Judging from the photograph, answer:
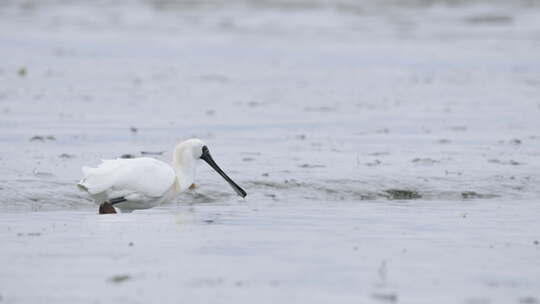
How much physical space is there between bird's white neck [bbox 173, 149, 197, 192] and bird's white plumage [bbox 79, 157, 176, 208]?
48 centimetres

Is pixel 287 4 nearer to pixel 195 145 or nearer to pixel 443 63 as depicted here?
pixel 443 63

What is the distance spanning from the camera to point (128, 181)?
11.9 meters

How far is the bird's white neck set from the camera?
1270 centimetres

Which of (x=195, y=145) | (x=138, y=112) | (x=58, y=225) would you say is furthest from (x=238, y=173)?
(x=138, y=112)

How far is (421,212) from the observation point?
39.8ft

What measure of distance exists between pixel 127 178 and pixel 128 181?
0.11 ft

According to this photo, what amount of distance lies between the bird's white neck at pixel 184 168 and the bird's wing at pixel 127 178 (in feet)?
1.61

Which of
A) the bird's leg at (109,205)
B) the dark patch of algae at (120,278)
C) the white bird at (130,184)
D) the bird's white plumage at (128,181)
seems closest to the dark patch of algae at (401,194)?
the white bird at (130,184)

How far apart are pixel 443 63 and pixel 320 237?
21900mm

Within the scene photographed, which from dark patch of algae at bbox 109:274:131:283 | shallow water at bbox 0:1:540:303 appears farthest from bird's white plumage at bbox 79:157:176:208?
dark patch of algae at bbox 109:274:131:283

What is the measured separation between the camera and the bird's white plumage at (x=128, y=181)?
11.8m

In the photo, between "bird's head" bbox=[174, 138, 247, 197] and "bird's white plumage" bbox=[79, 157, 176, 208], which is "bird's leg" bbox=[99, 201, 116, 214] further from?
"bird's head" bbox=[174, 138, 247, 197]

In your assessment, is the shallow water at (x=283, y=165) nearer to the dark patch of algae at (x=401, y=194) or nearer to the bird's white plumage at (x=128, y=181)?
the dark patch of algae at (x=401, y=194)

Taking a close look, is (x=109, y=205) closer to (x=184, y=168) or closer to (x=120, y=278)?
(x=184, y=168)
